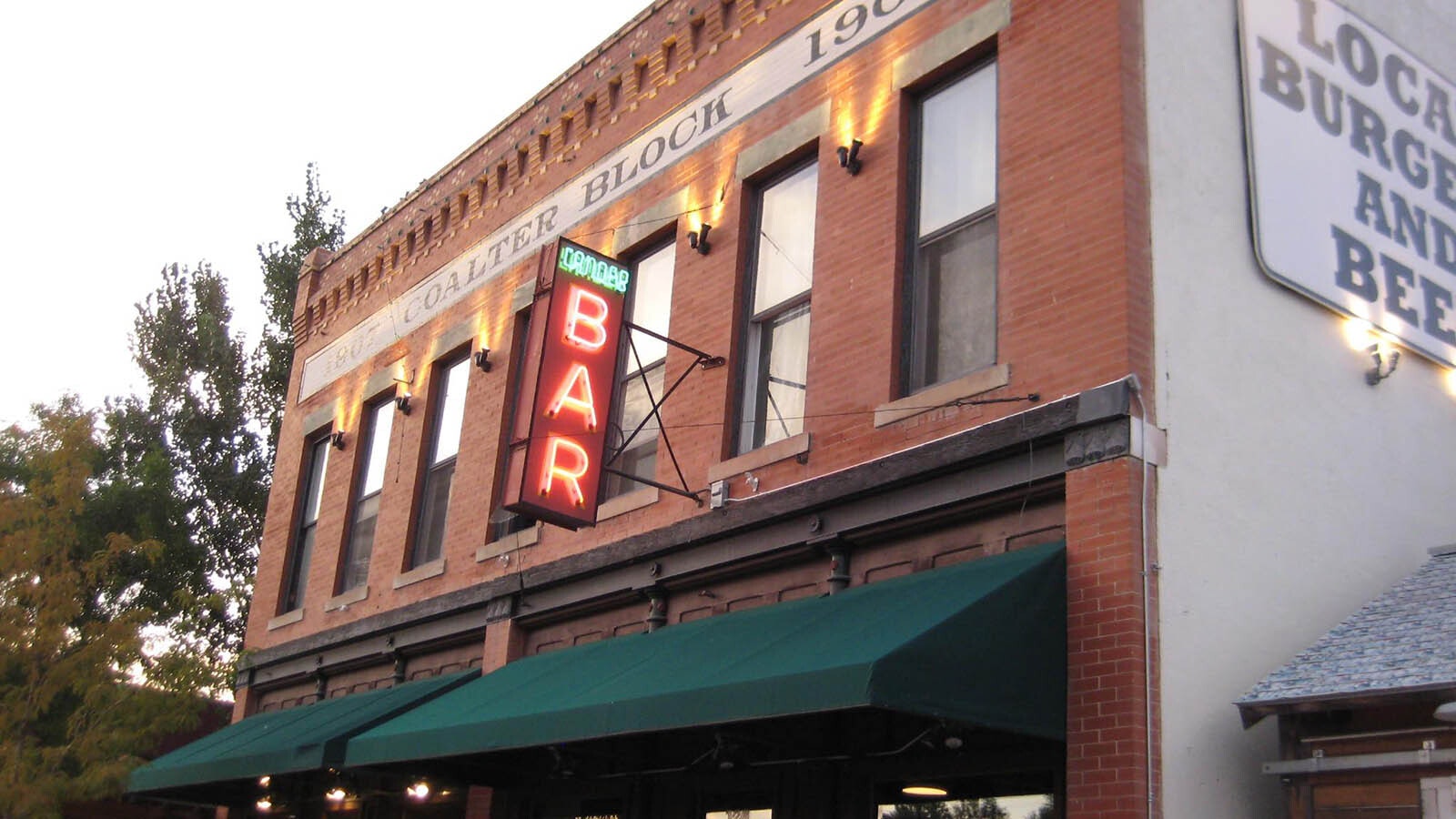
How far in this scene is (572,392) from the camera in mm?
11469

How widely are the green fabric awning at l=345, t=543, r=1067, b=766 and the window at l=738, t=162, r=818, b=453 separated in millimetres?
1709

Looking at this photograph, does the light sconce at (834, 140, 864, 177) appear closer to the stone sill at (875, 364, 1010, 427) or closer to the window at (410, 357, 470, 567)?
the stone sill at (875, 364, 1010, 427)

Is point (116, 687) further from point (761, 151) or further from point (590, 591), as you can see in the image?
point (761, 151)

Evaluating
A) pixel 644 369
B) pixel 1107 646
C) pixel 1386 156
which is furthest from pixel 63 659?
pixel 1386 156

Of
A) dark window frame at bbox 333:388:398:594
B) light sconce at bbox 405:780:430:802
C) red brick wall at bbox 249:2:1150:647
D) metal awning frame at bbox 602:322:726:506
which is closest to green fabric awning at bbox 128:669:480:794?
light sconce at bbox 405:780:430:802

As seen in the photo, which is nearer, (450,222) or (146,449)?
(450,222)

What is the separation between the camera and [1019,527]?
883 cm

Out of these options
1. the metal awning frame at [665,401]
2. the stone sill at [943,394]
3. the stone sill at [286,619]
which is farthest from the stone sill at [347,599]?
the stone sill at [943,394]

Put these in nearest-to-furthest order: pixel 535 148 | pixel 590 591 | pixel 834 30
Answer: pixel 834 30
pixel 590 591
pixel 535 148

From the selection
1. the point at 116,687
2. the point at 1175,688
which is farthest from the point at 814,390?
the point at 116,687

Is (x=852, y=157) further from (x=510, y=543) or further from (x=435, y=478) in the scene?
(x=435, y=478)

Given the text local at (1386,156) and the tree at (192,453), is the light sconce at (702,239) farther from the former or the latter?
the tree at (192,453)

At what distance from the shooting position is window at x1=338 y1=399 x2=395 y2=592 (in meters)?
17.6

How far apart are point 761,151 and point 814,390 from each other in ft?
8.57
